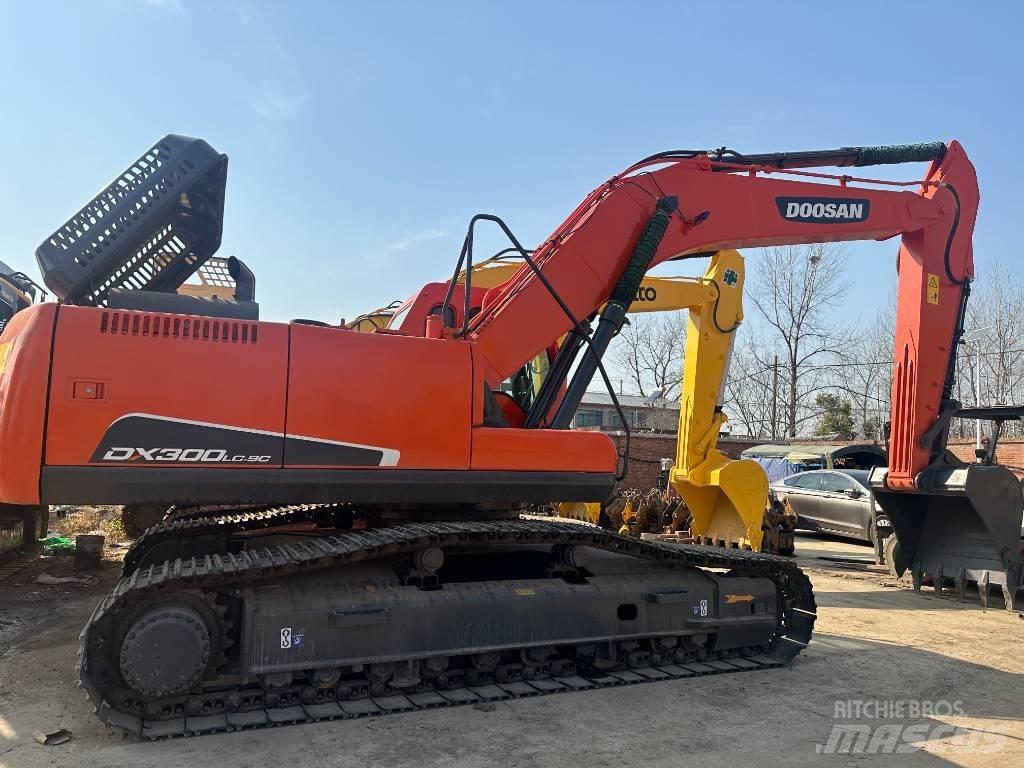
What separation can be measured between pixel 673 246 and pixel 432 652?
338 centimetres

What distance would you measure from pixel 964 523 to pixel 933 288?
256cm

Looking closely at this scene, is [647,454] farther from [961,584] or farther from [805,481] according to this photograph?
[961,584]

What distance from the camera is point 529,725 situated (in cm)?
414

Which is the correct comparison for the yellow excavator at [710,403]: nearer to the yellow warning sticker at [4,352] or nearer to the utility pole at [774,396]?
the yellow warning sticker at [4,352]

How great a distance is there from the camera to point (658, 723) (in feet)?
13.9

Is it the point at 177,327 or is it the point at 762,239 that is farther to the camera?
the point at 762,239

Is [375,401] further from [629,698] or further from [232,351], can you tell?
[629,698]

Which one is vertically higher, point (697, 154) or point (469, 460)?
point (697, 154)

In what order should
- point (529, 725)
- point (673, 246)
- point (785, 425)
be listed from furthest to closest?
point (785, 425) → point (673, 246) → point (529, 725)

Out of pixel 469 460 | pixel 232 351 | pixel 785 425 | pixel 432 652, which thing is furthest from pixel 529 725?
pixel 785 425

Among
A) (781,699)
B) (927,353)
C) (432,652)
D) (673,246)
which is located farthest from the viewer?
(927,353)

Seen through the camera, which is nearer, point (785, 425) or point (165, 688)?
point (165, 688)

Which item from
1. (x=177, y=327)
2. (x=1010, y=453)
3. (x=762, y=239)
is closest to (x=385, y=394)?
(x=177, y=327)

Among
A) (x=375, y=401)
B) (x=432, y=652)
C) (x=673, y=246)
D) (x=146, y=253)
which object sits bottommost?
(x=432, y=652)
